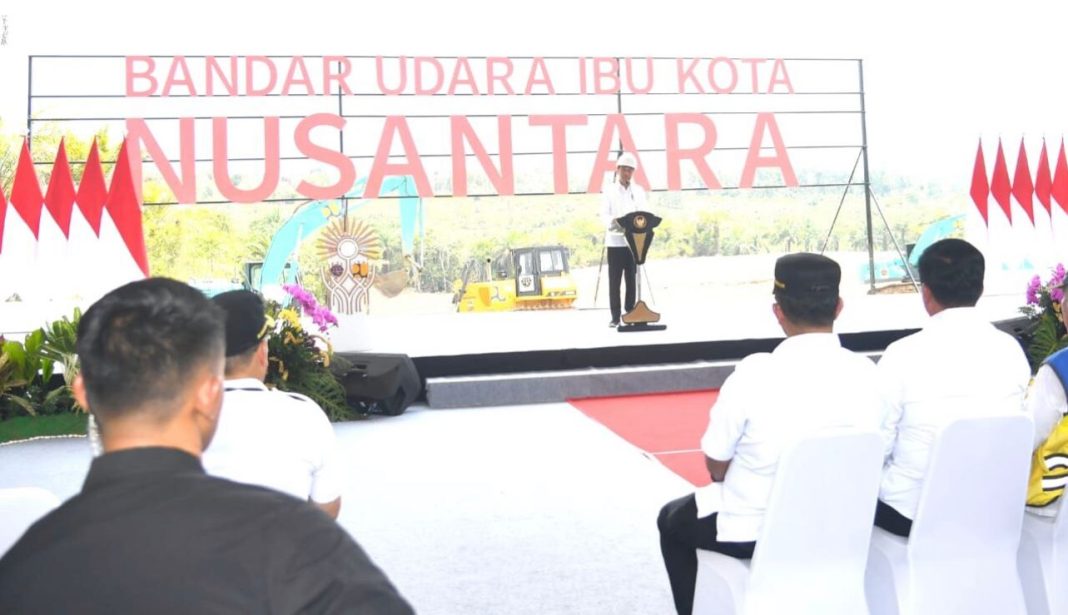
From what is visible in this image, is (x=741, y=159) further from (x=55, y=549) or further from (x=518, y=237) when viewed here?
(x=55, y=549)

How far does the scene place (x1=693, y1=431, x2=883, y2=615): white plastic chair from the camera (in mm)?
1778

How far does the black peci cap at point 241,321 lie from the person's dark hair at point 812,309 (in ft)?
3.54

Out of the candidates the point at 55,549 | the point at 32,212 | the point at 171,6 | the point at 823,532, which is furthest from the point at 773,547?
the point at 171,6

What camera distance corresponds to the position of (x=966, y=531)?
2004 millimetres

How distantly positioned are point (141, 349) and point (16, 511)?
803mm

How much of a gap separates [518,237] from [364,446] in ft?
25.3

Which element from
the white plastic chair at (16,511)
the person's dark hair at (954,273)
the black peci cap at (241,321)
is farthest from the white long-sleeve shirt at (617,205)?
the white plastic chair at (16,511)

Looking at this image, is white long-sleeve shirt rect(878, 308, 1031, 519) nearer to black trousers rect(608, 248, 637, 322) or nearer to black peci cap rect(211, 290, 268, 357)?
black peci cap rect(211, 290, 268, 357)

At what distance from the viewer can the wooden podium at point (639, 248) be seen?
24.2ft

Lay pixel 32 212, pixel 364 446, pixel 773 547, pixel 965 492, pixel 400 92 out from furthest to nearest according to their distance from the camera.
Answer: pixel 400 92, pixel 32 212, pixel 364 446, pixel 965 492, pixel 773 547

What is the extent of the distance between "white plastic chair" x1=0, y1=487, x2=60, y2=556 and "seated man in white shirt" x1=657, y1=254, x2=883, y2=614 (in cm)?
120

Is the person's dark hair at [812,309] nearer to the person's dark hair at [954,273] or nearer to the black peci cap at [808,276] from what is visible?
the black peci cap at [808,276]

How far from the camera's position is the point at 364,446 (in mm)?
4996

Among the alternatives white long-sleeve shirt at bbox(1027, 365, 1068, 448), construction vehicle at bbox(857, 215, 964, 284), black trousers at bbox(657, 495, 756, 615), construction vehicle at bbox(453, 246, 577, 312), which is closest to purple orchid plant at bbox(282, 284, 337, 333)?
black trousers at bbox(657, 495, 756, 615)
